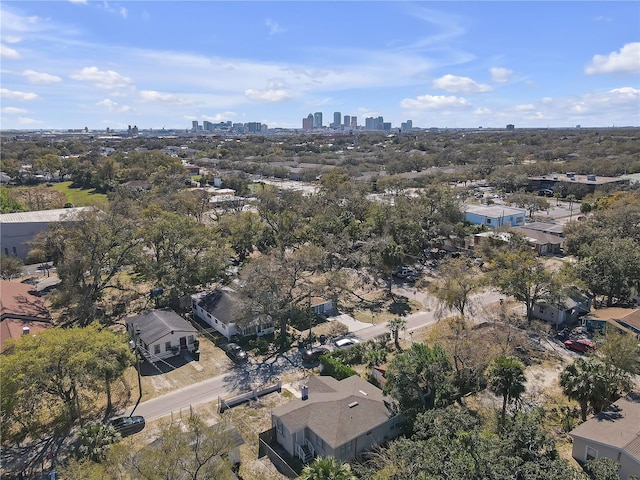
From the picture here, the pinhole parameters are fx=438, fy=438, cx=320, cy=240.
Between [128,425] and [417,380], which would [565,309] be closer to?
[417,380]

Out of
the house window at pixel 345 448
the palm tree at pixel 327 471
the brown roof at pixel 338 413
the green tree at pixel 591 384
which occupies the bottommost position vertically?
the house window at pixel 345 448

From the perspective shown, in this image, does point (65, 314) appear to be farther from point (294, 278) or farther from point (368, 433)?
point (368, 433)

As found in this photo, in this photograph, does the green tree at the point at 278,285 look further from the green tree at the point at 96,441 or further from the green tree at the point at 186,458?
the green tree at the point at 186,458

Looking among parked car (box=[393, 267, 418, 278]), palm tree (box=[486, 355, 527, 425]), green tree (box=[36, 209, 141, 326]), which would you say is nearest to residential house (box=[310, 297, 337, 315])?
parked car (box=[393, 267, 418, 278])

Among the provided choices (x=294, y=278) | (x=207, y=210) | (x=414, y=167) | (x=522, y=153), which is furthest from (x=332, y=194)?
(x=522, y=153)

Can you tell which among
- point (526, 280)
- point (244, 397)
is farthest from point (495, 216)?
point (244, 397)

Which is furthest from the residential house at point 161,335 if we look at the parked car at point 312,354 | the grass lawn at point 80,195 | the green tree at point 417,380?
the grass lawn at point 80,195
